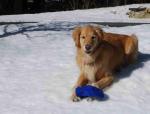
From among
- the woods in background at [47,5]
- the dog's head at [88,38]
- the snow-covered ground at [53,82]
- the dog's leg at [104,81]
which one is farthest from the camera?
the woods in background at [47,5]

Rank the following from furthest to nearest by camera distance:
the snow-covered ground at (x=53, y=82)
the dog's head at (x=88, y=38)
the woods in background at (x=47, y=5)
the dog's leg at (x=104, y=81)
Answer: the woods in background at (x=47, y=5)
the dog's leg at (x=104, y=81)
the dog's head at (x=88, y=38)
the snow-covered ground at (x=53, y=82)

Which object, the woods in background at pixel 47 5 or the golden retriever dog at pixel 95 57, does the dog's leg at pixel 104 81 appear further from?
the woods in background at pixel 47 5

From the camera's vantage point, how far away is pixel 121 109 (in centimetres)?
639

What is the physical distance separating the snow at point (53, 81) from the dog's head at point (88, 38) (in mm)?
720

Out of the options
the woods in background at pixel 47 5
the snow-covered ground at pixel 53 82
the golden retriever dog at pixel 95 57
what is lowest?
the woods in background at pixel 47 5

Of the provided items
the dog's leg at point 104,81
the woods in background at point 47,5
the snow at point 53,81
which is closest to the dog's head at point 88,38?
the dog's leg at point 104,81

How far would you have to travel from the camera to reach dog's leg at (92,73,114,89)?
6.95 m

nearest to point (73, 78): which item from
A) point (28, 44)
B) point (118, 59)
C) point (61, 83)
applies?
point (61, 83)

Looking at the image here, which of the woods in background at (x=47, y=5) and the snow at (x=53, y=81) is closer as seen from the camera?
the snow at (x=53, y=81)

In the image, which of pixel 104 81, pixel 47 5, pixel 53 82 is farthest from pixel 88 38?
pixel 47 5

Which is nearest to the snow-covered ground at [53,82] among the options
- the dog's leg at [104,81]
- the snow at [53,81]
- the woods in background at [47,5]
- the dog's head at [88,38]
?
the snow at [53,81]

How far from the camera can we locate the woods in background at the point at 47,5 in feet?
84.3

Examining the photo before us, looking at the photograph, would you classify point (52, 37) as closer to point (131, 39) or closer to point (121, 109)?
point (131, 39)

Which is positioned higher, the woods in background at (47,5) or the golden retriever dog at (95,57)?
the golden retriever dog at (95,57)
